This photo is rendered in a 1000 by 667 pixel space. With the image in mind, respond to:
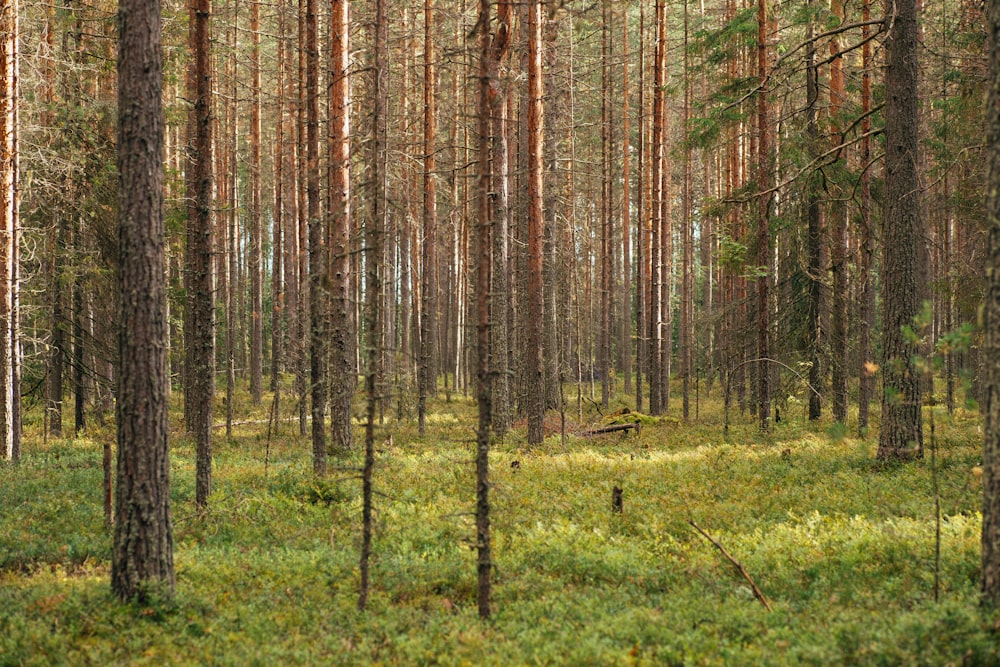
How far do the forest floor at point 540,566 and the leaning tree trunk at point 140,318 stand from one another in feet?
1.84

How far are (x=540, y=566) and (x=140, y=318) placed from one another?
504cm

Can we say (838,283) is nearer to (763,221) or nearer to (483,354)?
(763,221)

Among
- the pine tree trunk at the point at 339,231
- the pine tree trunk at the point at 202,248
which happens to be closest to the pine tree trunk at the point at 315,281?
the pine tree trunk at the point at 339,231

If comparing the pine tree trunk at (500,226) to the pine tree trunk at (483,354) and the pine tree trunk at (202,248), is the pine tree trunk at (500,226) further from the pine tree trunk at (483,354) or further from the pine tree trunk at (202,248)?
the pine tree trunk at (483,354)

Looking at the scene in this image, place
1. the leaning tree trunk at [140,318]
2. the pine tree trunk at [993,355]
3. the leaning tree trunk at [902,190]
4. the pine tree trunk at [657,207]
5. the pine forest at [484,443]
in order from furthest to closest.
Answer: the pine tree trunk at [657,207] < the leaning tree trunk at [902,190] < the leaning tree trunk at [140,318] < the pine forest at [484,443] < the pine tree trunk at [993,355]

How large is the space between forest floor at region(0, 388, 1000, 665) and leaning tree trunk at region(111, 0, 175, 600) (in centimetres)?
56

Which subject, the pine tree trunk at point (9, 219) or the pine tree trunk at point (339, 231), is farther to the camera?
the pine tree trunk at point (9, 219)

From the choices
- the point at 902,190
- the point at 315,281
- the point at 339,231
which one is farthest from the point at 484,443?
the point at 339,231

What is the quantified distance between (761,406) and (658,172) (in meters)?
8.00

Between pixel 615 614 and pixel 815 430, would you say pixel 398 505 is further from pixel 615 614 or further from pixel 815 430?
pixel 815 430

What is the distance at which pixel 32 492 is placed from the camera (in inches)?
446

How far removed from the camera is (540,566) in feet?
27.7

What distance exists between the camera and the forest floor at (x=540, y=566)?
603 cm

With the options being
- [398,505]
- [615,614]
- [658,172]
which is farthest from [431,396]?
[615,614]
